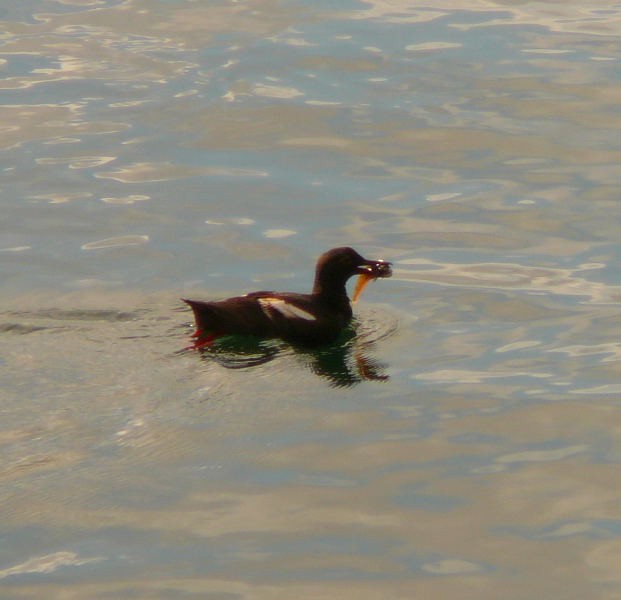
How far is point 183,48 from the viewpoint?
20.0 meters

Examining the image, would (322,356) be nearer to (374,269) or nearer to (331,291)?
(331,291)

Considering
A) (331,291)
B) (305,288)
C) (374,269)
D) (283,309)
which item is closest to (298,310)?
(283,309)

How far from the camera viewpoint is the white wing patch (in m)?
11.9

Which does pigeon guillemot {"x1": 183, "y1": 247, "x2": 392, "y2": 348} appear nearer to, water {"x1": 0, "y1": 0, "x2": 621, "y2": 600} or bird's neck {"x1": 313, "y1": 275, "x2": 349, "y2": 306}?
bird's neck {"x1": 313, "y1": 275, "x2": 349, "y2": 306}

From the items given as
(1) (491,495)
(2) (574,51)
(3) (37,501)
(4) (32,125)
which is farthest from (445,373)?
(2) (574,51)

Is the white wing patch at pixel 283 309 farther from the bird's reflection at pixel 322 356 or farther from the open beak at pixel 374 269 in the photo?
the open beak at pixel 374 269

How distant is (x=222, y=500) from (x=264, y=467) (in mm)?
521

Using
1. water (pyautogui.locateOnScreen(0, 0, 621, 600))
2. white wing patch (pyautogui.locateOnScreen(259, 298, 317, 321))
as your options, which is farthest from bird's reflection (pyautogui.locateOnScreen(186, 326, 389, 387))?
white wing patch (pyautogui.locateOnScreen(259, 298, 317, 321))

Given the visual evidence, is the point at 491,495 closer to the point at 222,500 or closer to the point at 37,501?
the point at 222,500

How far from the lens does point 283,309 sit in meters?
11.9

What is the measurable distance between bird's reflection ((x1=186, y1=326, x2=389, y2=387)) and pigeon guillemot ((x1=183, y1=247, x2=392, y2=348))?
71 mm

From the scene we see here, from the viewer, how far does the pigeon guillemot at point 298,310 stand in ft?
38.6

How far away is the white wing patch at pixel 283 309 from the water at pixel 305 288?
14.1 inches

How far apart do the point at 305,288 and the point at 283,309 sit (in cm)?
153
